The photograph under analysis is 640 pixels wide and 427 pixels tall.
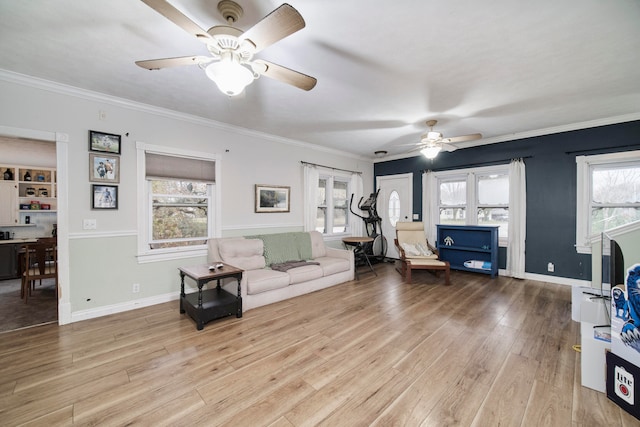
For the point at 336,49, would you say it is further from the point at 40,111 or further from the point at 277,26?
the point at 40,111

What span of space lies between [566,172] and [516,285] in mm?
2054

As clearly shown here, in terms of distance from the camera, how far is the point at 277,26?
141 cm

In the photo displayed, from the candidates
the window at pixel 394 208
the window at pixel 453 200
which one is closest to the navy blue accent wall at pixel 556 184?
the window at pixel 453 200

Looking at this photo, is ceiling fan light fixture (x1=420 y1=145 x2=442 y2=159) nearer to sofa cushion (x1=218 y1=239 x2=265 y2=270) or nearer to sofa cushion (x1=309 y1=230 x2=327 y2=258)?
sofa cushion (x1=309 y1=230 x2=327 y2=258)

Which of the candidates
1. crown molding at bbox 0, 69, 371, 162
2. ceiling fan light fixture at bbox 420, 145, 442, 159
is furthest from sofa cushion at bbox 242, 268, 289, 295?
ceiling fan light fixture at bbox 420, 145, 442, 159

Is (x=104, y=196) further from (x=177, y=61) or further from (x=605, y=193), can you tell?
(x=605, y=193)

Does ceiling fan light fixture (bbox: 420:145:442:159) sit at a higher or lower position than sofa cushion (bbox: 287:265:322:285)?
higher

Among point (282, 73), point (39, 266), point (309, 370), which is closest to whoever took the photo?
point (282, 73)

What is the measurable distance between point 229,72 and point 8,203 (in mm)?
6264

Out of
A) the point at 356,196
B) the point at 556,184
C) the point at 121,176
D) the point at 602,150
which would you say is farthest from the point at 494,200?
the point at 121,176

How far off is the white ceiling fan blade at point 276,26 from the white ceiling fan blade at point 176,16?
25 centimetres

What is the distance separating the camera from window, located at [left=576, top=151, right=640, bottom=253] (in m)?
3.84

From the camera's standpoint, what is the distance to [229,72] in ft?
5.51

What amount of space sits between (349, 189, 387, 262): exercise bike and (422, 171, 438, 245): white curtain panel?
3.61 ft
